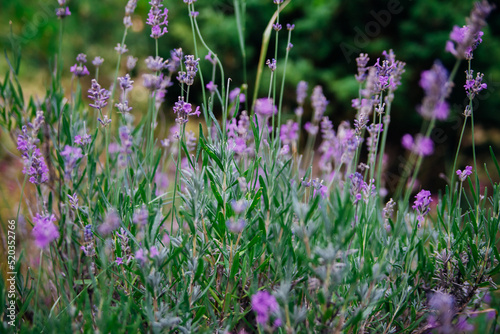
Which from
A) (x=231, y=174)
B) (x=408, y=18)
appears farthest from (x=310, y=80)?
(x=231, y=174)

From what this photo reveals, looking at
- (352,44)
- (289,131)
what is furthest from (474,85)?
(352,44)

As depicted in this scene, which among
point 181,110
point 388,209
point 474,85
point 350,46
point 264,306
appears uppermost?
point 350,46

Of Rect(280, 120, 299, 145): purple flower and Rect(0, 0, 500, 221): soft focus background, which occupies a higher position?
Rect(0, 0, 500, 221): soft focus background

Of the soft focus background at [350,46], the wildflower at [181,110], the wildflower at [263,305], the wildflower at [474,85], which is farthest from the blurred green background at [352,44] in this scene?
the wildflower at [263,305]

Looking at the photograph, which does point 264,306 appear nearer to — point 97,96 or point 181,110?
point 181,110

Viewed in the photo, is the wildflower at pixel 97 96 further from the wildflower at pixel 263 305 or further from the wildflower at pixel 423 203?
the wildflower at pixel 423 203

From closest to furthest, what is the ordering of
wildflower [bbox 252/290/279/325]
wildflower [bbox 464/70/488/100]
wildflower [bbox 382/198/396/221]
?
wildflower [bbox 252/290/279/325] → wildflower [bbox 464/70/488/100] → wildflower [bbox 382/198/396/221]

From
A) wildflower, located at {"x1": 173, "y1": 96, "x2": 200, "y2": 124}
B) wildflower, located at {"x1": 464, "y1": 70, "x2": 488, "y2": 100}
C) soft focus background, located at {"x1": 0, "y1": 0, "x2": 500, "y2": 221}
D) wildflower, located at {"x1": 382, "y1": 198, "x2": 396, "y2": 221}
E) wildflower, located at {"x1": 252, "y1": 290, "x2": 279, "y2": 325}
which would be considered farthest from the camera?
soft focus background, located at {"x1": 0, "y1": 0, "x2": 500, "y2": 221}

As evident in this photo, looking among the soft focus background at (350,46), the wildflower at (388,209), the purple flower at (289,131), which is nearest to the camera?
the wildflower at (388,209)

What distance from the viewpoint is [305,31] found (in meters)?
5.57

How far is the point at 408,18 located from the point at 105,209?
201 inches

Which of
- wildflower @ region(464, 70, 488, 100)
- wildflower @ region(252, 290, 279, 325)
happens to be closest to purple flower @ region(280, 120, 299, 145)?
wildflower @ region(464, 70, 488, 100)

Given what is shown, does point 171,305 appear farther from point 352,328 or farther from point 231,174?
point 352,328

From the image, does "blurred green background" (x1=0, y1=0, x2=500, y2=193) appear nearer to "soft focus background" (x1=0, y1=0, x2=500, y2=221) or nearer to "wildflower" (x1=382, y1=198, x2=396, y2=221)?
"soft focus background" (x1=0, y1=0, x2=500, y2=221)
